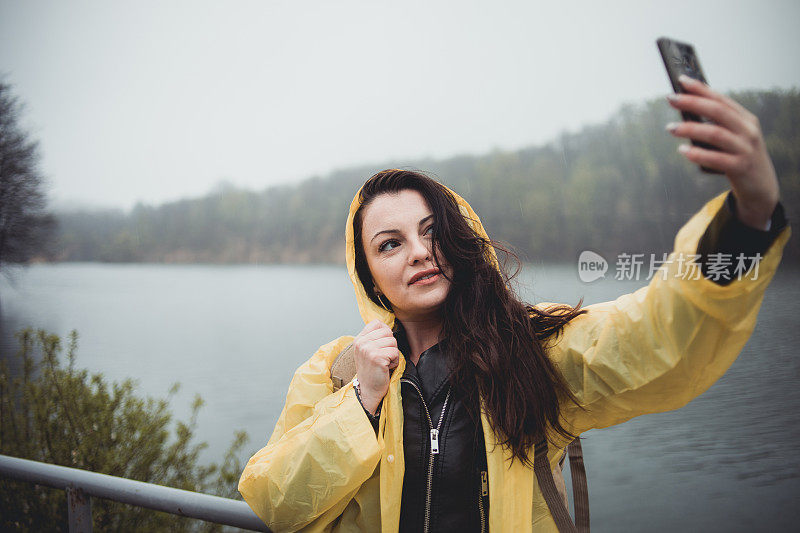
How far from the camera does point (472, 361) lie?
45.2 inches

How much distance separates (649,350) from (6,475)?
1.94m

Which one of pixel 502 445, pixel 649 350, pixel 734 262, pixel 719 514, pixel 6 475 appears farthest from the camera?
pixel 719 514

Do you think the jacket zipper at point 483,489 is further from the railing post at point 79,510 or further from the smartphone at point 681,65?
the railing post at point 79,510

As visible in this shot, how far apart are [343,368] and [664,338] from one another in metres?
0.74

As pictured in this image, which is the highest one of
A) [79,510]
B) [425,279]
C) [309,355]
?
[425,279]

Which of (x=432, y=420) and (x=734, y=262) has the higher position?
(x=734, y=262)

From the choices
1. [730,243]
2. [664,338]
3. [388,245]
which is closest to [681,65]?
[730,243]

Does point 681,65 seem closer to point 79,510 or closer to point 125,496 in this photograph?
point 125,496

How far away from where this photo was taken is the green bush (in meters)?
3.05

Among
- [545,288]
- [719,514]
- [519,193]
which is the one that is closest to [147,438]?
[545,288]

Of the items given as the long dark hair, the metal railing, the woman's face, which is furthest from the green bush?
the long dark hair

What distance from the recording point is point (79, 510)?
5.09 feet

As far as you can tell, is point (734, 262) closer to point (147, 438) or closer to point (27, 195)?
point (147, 438)

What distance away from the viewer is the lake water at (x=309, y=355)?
5.63 metres
